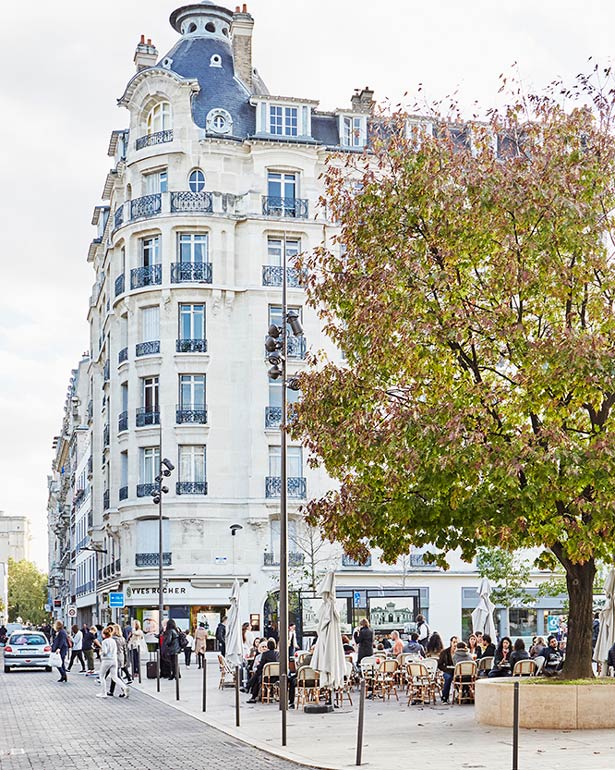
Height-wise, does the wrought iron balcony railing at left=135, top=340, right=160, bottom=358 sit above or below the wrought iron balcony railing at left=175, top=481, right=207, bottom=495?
above

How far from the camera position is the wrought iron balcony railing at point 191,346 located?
54.8 metres

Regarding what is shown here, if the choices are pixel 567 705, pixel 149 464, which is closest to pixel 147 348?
pixel 149 464

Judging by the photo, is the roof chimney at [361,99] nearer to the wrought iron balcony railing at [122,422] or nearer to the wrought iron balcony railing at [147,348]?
the wrought iron balcony railing at [147,348]

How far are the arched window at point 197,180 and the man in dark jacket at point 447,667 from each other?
34398 millimetres

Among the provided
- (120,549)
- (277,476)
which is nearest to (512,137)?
(277,476)

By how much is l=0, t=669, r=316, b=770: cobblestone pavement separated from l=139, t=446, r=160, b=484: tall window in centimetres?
2510

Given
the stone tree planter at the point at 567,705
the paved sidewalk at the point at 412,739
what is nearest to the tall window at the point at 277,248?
the paved sidewalk at the point at 412,739

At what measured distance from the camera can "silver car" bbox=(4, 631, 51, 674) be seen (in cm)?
4425

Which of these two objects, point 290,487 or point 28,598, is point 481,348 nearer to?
point 290,487

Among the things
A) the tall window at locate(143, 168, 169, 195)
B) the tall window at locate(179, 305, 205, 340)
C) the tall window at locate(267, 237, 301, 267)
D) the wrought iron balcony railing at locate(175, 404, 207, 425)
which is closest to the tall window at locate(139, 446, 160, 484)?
the wrought iron balcony railing at locate(175, 404, 207, 425)

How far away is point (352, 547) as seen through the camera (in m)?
20.2

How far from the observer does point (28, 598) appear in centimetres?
15675

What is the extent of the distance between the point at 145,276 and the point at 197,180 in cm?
484

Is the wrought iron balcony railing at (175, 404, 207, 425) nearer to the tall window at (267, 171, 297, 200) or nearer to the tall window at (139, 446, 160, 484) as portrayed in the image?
the tall window at (139, 446, 160, 484)
